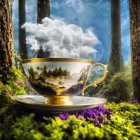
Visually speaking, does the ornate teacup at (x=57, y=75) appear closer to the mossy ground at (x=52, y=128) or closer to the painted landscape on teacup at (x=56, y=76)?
the painted landscape on teacup at (x=56, y=76)

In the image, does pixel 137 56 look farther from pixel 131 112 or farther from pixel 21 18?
pixel 21 18

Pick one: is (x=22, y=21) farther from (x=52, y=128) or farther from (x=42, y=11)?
(x=52, y=128)

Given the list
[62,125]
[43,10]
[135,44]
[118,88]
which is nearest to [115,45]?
[118,88]

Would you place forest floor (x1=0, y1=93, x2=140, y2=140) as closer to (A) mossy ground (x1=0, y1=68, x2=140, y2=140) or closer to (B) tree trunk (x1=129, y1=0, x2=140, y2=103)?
(A) mossy ground (x1=0, y1=68, x2=140, y2=140)

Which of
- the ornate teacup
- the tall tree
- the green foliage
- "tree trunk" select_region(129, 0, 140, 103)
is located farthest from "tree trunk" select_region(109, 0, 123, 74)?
the ornate teacup

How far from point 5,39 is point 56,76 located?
923 mm

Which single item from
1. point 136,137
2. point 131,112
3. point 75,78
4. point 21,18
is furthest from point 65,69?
point 21,18

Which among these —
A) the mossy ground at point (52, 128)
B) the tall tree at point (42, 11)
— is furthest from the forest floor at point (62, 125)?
the tall tree at point (42, 11)

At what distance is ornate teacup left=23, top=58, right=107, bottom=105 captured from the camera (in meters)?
1.45

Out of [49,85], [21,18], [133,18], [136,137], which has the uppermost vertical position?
[21,18]

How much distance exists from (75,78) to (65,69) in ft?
0.28

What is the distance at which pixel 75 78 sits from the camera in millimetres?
1503

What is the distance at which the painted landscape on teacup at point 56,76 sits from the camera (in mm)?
1453

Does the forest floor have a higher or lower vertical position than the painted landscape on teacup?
lower
